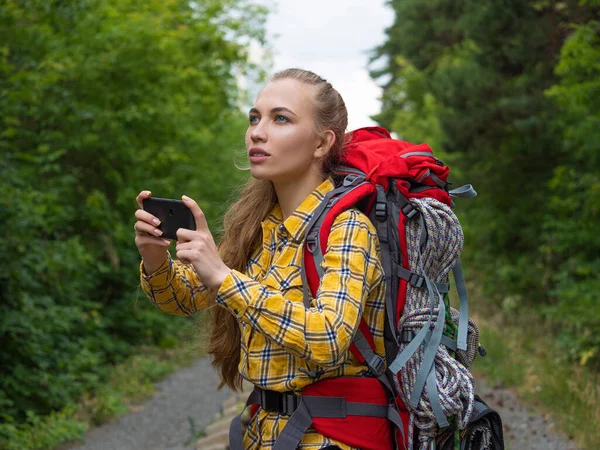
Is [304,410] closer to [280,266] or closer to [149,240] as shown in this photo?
[280,266]

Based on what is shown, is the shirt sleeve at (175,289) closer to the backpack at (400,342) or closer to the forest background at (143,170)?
the backpack at (400,342)

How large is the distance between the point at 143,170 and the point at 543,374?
7.49m

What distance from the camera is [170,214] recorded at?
96.0 inches

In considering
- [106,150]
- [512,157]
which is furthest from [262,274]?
[512,157]

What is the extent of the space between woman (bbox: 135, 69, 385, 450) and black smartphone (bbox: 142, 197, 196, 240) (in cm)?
3

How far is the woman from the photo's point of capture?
7.30 ft

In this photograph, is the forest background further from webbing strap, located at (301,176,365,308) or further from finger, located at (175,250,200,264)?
finger, located at (175,250,200,264)

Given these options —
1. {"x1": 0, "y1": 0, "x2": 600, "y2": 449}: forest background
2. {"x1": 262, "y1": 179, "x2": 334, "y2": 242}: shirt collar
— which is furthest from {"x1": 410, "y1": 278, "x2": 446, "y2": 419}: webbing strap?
{"x1": 0, "y1": 0, "x2": 600, "y2": 449}: forest background

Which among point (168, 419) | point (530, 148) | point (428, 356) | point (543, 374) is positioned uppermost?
point (428, 356)

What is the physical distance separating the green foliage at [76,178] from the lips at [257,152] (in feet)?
10.4

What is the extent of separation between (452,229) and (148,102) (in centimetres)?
1044

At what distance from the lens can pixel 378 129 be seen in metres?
3.08

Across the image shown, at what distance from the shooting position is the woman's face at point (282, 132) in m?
2.55

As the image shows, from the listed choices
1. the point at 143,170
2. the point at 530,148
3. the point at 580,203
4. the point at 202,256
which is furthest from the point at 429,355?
the point at 530,148
